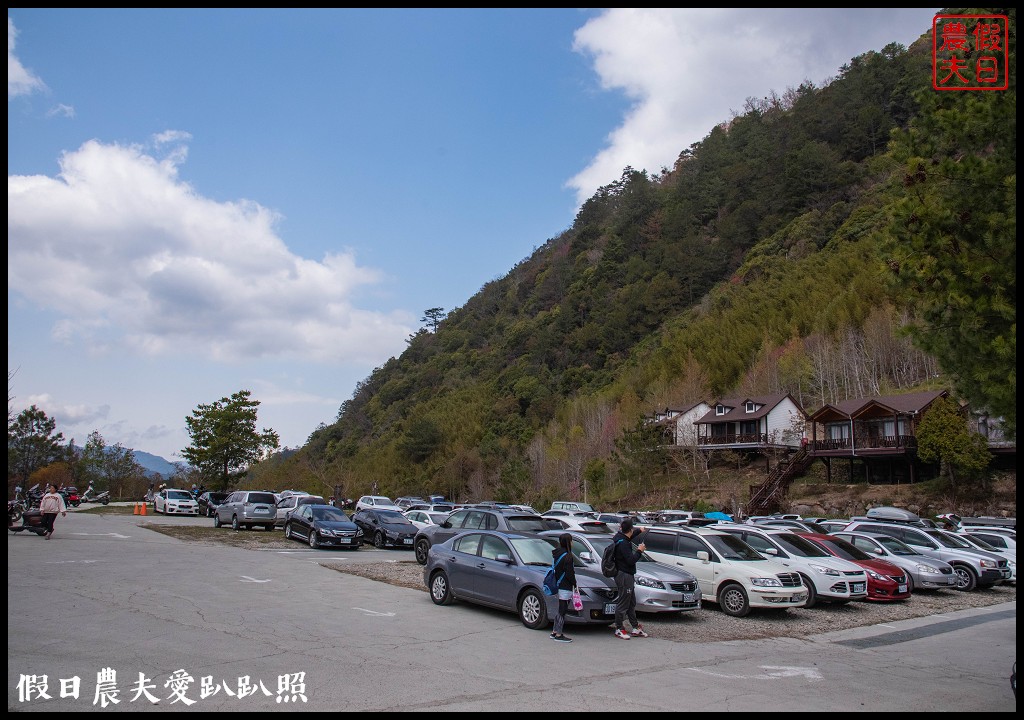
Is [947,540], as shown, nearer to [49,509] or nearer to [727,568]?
[727,568]

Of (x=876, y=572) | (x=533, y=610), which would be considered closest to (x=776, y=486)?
(x=876, y=572)

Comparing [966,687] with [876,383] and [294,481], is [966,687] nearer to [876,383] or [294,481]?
[876,383]

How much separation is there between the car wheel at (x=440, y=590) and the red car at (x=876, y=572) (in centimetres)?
888

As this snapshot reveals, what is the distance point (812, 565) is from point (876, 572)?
6.80 feet

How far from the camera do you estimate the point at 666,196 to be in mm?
129125

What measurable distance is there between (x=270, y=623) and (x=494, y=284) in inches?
6383

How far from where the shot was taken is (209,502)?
45.2m

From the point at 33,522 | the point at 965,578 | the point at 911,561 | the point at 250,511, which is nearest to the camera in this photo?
the point at 911,561

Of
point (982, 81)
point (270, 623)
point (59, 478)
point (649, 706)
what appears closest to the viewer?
point (649, 706)

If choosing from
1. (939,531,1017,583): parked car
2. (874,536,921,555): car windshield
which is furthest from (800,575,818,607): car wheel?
(939,531,1017,583): parked car

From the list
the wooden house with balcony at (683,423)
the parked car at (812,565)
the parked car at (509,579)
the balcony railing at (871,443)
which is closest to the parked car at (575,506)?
the parked car at (812,565)

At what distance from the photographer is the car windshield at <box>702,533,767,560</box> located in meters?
15.1

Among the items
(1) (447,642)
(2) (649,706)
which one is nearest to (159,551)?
(1) (447,642)

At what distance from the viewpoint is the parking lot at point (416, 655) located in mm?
7578
